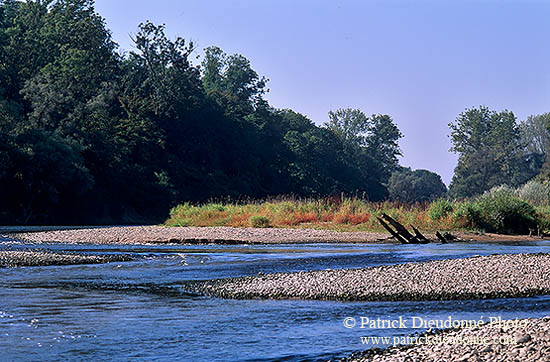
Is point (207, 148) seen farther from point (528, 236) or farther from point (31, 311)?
point (31, 311)

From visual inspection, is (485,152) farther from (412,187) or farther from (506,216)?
(506,216)

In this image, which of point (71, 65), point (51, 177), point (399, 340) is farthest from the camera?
point (71, 65)

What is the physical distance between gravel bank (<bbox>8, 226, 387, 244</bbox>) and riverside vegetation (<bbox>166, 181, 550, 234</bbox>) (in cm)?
292

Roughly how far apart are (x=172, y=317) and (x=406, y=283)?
17.3 ft

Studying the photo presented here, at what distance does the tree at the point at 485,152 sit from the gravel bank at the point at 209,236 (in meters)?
89.7

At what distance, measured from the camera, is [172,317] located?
42.5ft

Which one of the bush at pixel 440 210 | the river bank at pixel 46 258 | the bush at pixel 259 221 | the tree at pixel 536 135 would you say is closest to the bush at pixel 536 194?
the bush at pixel 440 210

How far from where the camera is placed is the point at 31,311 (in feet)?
44.1

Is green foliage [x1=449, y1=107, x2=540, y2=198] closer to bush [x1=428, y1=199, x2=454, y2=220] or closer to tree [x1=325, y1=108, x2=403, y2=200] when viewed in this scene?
tree [x1=325, y1=108, x2=403, y2=200]

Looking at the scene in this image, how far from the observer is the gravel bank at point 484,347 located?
860 centimetres

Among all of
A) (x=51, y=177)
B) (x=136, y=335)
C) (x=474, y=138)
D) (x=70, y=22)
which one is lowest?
(x=136, y=335)

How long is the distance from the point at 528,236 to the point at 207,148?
58.6 m

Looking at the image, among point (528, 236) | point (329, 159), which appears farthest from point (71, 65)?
point (528, 236)

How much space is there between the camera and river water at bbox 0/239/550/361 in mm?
10406
